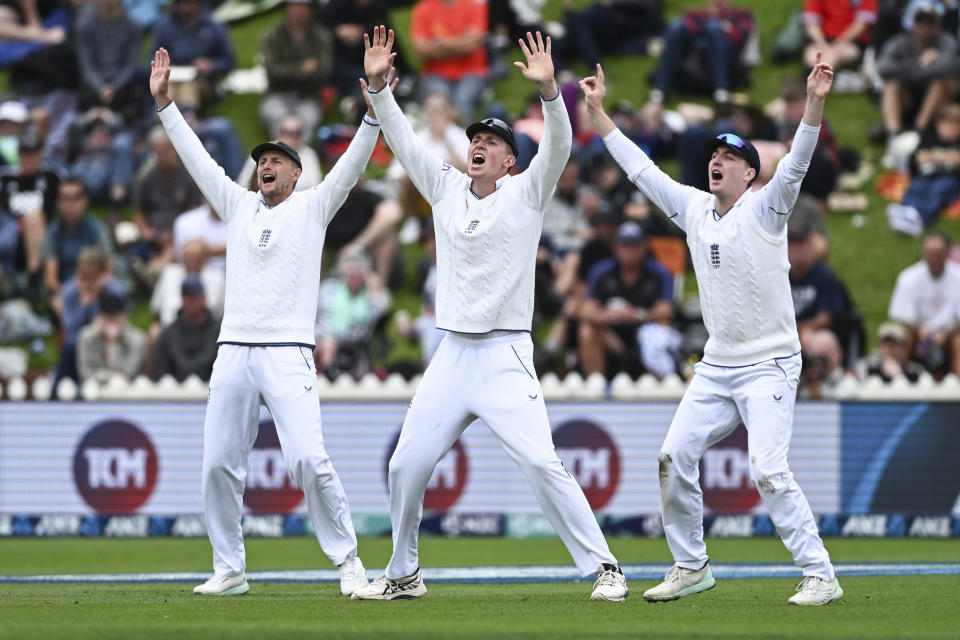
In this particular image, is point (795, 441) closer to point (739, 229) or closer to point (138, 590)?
point (739, 229)

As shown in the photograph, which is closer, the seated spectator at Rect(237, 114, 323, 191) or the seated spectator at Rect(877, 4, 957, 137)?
the seated spectator at Rect(237, 114, 323, 191)

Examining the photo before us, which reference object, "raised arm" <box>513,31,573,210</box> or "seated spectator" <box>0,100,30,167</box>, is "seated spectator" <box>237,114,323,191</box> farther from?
"raised arm" <box>513,31,573,210</box>

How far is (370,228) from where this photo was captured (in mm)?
18922

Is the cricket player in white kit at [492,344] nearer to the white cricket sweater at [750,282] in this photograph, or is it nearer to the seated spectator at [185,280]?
the white cricket sweater at [750,282]

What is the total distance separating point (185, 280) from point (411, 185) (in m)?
3.73

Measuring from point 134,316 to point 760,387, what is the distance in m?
12.0

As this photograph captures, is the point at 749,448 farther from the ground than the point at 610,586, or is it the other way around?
the point at 749,448

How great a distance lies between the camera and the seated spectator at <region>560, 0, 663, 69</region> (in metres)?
22.9

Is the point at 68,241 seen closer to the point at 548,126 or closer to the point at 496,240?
the point at 496,240

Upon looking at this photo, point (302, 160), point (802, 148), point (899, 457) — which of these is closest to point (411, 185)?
point (302, 160)

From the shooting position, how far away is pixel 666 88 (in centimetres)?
2212

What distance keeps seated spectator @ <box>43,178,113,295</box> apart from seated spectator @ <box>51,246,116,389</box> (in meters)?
0.63

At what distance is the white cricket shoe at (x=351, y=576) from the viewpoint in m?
9.56

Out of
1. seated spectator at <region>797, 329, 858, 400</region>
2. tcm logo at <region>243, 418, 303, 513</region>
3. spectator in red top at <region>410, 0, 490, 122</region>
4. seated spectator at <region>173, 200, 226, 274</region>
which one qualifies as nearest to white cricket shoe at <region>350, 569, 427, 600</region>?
tcm logo at <region>243, 418, 303, 513</region>
